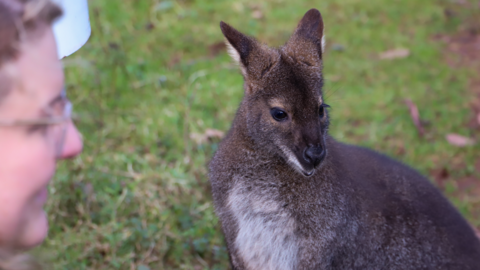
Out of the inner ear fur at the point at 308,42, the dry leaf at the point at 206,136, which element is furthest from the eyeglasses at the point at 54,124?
the dry leaf at the point at 206,136

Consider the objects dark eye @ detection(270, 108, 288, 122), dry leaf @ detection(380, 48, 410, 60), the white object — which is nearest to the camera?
the white object

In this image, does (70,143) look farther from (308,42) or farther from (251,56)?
(308,42)

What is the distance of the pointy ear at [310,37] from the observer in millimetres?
2783

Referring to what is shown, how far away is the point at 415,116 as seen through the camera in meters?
4.77

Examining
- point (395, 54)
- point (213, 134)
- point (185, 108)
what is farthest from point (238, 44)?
point (395, 54)

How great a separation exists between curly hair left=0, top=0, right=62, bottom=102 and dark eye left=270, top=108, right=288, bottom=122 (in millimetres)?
1394

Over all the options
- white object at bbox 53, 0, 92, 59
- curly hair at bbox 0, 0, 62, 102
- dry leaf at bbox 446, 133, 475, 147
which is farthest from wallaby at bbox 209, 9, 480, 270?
dry leaf at bbox 446, 133, 475, 147

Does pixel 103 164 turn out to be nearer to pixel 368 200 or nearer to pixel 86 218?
pixel 86 218

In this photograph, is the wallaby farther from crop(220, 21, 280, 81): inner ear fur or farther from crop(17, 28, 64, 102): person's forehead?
crop(17, 28, 64, 102): person's forehead

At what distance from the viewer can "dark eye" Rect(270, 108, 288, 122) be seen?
252 centimetres

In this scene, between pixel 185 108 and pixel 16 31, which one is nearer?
pixel 16 31

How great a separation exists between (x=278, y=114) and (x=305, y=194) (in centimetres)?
46

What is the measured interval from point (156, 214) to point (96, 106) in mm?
1416

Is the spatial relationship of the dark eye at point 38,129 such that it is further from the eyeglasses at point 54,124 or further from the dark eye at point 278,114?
the dark eye at point 278,114
